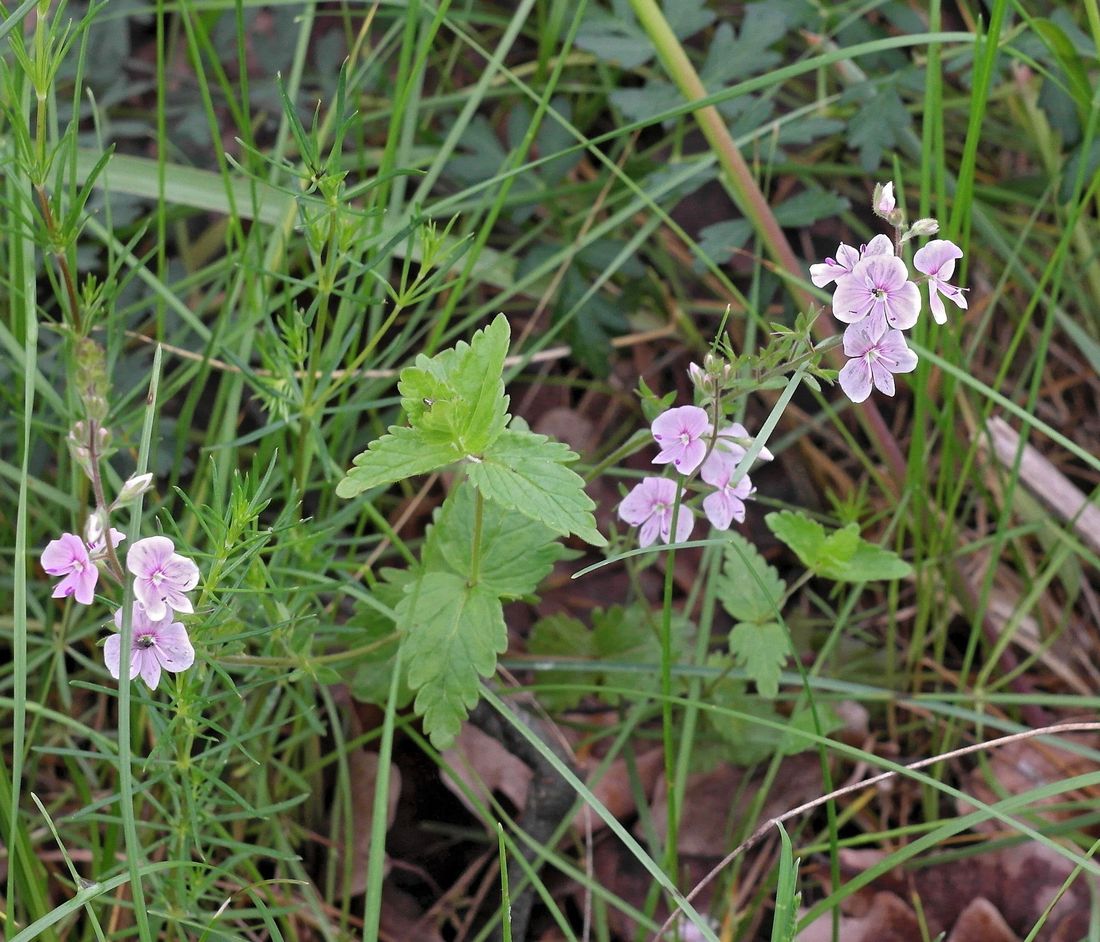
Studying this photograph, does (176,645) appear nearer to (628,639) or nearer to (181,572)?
(181,572)

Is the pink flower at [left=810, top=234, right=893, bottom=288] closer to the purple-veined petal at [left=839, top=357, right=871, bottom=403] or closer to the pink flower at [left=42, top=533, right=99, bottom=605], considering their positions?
the purple-veined petal at [left=839, top=357, right=871, bottom=403]

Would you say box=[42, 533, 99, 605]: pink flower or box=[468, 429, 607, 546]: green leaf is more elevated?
box=[468, 429, 607, 546]: green leaf

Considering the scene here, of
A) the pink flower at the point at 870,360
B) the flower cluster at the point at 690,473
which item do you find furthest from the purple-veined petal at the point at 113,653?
the pink flower at the point at 870,360

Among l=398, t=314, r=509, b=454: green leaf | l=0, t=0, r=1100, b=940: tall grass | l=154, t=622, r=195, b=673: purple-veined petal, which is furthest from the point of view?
l=0, t=0, r=1100, b=940: tall grass

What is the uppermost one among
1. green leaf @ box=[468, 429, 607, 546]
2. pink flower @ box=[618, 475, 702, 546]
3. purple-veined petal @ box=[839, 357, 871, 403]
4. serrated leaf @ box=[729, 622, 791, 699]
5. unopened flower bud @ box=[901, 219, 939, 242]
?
unopened flower bud @ box=[901, 219, 939, 242]

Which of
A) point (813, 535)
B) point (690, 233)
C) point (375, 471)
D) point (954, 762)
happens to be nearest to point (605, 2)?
point (690, 233)

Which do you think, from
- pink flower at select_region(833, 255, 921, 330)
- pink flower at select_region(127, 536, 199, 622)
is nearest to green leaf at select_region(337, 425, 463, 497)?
pink flower at select_region(127, 536, 199, 622)

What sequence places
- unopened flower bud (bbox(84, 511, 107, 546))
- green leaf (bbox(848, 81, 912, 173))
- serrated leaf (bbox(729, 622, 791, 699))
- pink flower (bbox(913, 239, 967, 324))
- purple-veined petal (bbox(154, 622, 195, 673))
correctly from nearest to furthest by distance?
unopened flower bud (bbox(84, 511, 107, 546))
purple-veined petal (bbox(154, 622, 195, 673))
pink flower (bbox(913, 239, 967, 324))
serrated leaf (bbox(729, 622, 791, 699))
green leaf (bbox(848, 81, 912, 173))
